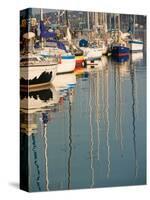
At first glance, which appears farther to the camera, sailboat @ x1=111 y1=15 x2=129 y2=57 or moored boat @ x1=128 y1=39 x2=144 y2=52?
moored boat @ x1=128 y1=39 x2=144 y2=52

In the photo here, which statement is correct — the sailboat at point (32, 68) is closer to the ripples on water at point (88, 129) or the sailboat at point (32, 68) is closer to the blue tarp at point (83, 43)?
the ripples on water at point (88, 129)

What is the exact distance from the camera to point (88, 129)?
10.7 meters

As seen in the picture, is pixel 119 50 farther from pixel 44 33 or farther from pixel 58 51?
pixel 44 33

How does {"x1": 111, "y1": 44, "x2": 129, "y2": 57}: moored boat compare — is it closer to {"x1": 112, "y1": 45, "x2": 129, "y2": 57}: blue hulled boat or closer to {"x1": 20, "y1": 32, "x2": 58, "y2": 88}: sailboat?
{"x1": 112, "y1": 45, "x2": 129, "y2": 57}: blue hulled boat

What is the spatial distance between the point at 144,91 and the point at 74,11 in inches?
62.8

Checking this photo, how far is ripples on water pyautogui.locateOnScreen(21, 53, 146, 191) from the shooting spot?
10.3 metres

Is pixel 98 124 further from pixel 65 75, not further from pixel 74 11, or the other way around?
pixel 74 11

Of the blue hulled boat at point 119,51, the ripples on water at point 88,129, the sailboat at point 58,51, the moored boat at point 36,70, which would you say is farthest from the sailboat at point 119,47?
the moored boat at point 36,70

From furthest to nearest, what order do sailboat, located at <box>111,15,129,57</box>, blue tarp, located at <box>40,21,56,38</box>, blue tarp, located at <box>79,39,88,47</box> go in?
sailboat, located at <box>111,15,129,57</box> → blue tarp, located at <box>79,39,88,47</box> → blue tarp, located at <box>40,21,56,38</box>

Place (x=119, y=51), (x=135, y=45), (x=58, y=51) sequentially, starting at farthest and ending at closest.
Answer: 1. (x=135, y=45)
2. (x=119, y=51)
3. (x=58, y=51)

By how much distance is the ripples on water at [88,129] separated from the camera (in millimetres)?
10258

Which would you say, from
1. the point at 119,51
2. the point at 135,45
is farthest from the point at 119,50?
the point at 135,45

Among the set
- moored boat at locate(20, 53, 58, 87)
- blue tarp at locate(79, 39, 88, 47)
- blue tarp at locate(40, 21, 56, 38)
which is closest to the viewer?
moored boat at locate(20, 53, 58, 87)

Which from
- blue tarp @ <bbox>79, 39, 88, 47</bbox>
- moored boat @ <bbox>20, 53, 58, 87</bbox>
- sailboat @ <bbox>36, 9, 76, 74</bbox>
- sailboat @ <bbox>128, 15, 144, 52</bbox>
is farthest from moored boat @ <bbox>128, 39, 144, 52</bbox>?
moored boat @ <bbox>20, 53, 58, 87</bbox>
